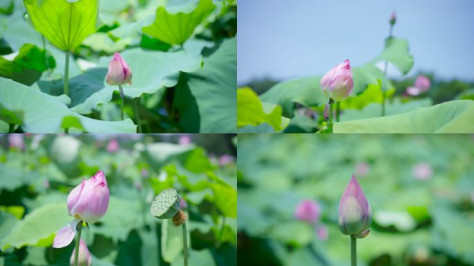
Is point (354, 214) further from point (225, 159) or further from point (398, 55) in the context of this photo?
point (225, 159)

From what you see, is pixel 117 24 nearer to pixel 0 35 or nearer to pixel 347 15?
pixel 0 35

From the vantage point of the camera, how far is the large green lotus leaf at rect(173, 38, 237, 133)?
0.91 meters

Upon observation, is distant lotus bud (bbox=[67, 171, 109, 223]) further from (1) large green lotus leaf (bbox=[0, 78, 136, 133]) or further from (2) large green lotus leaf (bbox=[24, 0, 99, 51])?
(2) large green lotus leaf (bbox=[24, 0, 99, 51])

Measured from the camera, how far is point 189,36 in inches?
36.4

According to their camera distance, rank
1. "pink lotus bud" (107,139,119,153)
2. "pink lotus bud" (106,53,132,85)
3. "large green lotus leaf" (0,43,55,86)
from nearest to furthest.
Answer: "pink lotus bud" (106,53,132,85) → "large green lotus leaf" (0,43,55,86) → "pink lotus bud" (107,139,119,153)

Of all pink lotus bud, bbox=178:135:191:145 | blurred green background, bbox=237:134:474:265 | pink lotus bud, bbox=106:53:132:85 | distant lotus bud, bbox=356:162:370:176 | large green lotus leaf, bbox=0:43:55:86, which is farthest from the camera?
distant lotus bud, bbox=356:162:370:176

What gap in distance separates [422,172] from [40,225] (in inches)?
65.2

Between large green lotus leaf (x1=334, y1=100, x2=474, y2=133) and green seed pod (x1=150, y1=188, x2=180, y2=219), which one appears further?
large green lotus leaf (x1=334, y1=100, x2=474, y2=133)

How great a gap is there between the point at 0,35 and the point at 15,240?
1.46 feet

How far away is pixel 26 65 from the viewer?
0.86 metres

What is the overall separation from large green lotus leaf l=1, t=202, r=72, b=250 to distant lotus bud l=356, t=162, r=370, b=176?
1.36 m

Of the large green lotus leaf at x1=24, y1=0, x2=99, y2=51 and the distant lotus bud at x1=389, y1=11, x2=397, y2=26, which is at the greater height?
the distant lotus bud at x1=389, y1=11, x2=397, y2=26

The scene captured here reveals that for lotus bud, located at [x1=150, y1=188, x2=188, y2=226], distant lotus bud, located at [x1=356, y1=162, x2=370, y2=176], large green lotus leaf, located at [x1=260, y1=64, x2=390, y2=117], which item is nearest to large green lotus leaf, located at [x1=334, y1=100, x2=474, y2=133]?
large green lotus leaf, located at [x1=260, y1=64, x2=390, y2=117]

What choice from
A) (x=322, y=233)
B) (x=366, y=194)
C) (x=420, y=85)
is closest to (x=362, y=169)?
(x=366, y=194)
